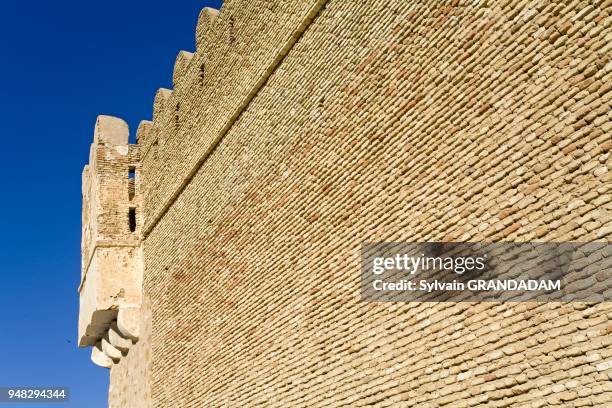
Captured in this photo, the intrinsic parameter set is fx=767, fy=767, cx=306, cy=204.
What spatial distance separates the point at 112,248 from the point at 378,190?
6.95 metres

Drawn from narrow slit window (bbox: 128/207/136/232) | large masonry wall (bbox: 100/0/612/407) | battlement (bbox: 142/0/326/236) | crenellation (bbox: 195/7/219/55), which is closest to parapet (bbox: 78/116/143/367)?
narrow slit window (bbox: 128/207/136/232)

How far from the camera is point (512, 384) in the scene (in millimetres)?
4398

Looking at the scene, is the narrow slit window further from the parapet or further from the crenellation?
the crenellation

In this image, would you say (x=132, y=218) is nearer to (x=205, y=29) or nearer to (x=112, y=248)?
(x=112, y=248)

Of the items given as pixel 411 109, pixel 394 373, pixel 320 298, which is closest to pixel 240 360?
pixel 320 298

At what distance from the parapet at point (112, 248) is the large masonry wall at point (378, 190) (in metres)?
1.83

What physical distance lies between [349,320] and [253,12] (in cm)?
389

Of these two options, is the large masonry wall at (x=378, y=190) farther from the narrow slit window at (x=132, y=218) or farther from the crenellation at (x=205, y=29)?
the narrow slit window at (x=132, y=218)

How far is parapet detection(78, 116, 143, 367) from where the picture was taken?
1163 centimetres

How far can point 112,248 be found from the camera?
11.8 meters

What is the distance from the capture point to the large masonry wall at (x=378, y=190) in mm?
4301

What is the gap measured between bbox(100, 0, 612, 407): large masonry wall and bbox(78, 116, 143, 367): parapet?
183cm

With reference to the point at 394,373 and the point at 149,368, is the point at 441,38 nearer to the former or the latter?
the point at 394,373

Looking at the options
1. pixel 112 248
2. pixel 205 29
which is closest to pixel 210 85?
pixel 205 29
